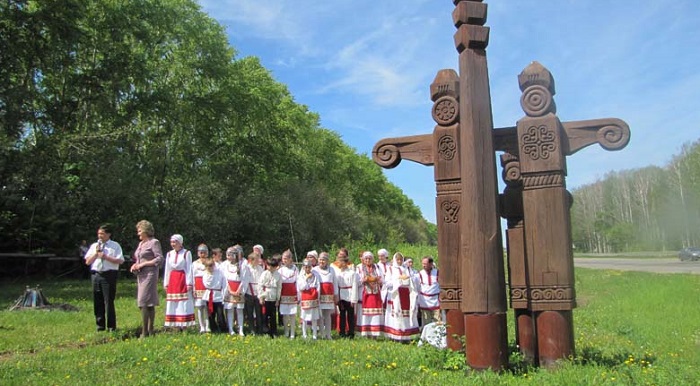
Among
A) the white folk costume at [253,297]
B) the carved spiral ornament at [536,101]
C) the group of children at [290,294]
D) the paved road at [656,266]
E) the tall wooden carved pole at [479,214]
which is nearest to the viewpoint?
the tall wooden carved pole at [479,214]

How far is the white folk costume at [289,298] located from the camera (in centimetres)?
1190

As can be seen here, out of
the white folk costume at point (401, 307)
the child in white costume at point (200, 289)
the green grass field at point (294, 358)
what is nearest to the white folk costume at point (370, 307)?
the white folk costume at point (401, 307)

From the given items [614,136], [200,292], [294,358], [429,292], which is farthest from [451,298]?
[200,292]

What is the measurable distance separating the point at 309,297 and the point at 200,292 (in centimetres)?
224

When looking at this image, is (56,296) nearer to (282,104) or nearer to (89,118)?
(89,118)

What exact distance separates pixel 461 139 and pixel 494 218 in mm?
951

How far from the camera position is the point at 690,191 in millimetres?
58094

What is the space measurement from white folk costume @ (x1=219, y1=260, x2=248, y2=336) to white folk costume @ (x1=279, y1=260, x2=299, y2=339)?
0.81m

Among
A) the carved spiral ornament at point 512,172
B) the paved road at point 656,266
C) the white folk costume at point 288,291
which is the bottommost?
the paved road at point 656,266

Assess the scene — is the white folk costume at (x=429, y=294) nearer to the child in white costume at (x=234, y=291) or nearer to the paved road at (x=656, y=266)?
the child in white costume at (x=234, y=291)

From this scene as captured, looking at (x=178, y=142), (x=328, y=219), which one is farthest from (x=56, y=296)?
(x=328, y=219)

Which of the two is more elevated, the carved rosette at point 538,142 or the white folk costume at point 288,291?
the carved rosette at point 538,142

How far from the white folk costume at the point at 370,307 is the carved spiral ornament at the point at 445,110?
6729 millimetres

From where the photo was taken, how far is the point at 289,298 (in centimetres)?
1204
